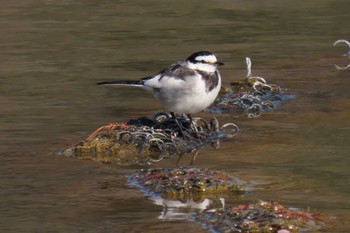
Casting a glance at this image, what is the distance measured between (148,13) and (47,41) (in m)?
3.58

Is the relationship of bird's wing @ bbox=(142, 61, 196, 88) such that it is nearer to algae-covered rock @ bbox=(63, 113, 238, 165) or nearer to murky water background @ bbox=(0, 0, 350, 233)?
algae-covered rock @ bbox=(63, 113, 238, 165)

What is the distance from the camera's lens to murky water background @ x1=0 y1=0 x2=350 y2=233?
1202 cm

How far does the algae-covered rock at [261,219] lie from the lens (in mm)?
10781

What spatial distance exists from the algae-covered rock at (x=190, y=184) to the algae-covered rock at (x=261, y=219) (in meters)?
0.94

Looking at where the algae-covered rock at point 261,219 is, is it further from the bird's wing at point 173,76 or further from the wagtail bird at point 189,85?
the bird's wing at point 173,76

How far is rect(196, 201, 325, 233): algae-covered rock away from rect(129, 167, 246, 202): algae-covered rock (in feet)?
3.09

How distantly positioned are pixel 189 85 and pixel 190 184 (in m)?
2.19

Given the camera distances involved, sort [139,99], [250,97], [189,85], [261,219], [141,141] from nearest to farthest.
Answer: [261,219], [189,85], [141,141], [250,97], [139,99]

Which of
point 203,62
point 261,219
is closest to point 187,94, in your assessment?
point 203,62

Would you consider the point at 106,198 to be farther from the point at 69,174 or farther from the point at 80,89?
the point at 80,89

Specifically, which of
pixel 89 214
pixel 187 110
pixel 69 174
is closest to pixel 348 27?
pixel 187 110

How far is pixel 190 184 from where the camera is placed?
1244 centimetres

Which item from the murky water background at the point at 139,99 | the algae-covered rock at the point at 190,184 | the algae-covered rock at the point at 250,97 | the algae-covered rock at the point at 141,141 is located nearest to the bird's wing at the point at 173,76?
the algae-covered rock at the point at 141,141

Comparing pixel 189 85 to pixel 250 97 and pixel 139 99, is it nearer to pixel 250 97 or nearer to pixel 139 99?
pixel 250 97
